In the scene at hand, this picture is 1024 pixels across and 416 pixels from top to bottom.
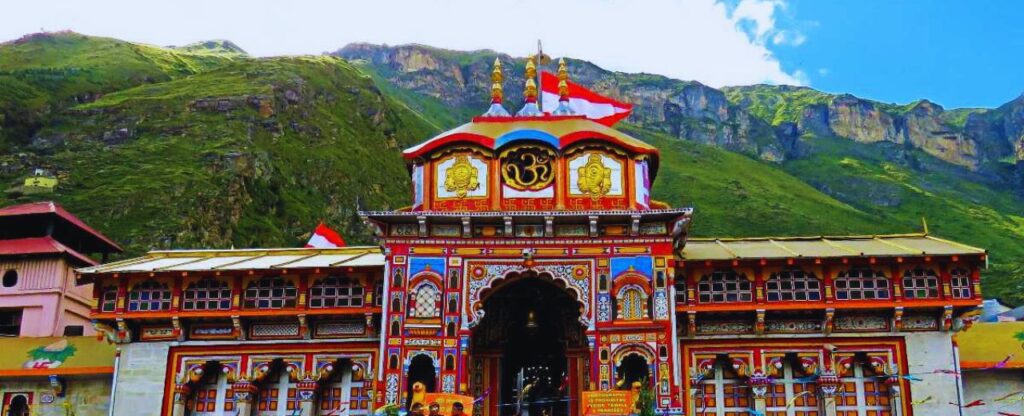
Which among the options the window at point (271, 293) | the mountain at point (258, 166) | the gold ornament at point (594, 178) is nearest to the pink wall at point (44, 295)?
the window at point (271, 293)

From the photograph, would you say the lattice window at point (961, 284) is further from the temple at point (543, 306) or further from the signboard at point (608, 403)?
the signboard at point (608, 403)

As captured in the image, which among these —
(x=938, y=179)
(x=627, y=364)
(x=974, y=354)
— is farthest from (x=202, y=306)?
(x=938, y=179)

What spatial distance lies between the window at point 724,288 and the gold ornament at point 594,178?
4.38 m

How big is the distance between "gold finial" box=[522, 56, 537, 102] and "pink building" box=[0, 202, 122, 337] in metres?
21.0

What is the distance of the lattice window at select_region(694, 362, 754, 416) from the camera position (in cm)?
2862

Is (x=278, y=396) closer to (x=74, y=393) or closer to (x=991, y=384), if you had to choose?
(x=74, y=393)

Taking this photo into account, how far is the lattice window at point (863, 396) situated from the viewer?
1107 inches

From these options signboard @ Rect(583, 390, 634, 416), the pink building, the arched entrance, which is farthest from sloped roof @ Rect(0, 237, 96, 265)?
signboard @ Rect(583, 390, 634, 416)

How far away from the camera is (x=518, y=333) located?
1230 inches

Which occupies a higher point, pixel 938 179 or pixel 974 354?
pixel 938 179

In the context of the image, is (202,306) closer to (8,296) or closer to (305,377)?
(305,377)

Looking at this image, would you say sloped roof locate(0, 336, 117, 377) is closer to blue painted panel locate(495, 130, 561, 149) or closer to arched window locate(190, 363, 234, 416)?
arched window locate(190, 363, 234, 416)

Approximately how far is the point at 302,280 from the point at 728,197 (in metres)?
115

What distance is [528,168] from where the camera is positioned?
28.6m
